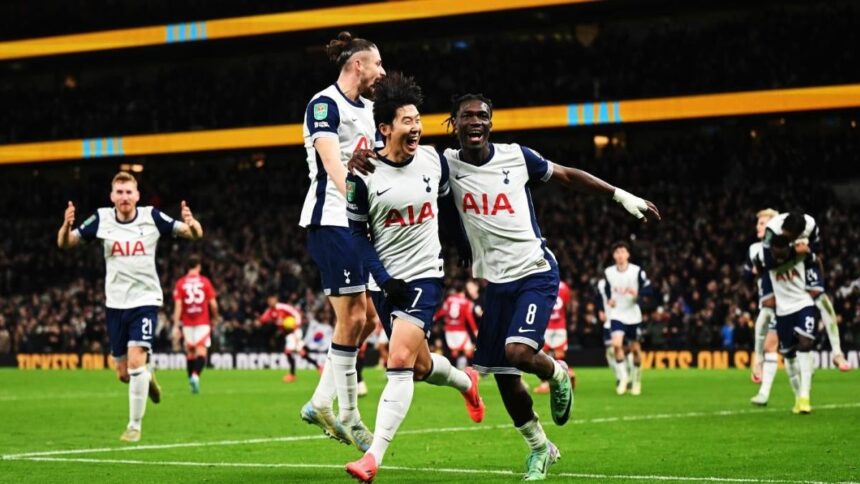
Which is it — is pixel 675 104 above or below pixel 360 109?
above

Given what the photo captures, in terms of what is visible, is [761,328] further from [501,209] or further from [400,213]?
[400,213]

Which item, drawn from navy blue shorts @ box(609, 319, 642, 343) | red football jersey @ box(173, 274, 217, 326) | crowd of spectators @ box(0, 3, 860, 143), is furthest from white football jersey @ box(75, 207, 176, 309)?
crowd of spectators @ box(0, 3, 860, 143)

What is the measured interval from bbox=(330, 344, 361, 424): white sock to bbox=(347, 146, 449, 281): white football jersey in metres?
1.44

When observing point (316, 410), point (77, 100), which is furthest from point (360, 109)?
point (77, 100)

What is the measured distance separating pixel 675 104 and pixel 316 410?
98.9 ft

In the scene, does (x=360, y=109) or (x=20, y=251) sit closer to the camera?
(x=360, y=109)

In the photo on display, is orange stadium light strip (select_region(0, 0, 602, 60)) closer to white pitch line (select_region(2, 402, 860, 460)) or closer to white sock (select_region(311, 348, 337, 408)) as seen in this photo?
white pitch line (select_region(2, 402, 860, 460))

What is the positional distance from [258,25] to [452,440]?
3261 centimetres

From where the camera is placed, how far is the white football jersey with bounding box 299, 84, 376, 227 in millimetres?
9516

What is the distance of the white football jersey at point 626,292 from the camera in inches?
856

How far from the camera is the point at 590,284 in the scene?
36656 millimetres

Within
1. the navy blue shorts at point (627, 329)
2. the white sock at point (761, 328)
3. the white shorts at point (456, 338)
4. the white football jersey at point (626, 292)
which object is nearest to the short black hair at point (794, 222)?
the white sock at point (761, 328)

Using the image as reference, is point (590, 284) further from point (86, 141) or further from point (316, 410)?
point (316, 410)

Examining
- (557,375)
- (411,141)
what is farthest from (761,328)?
(411,141)
